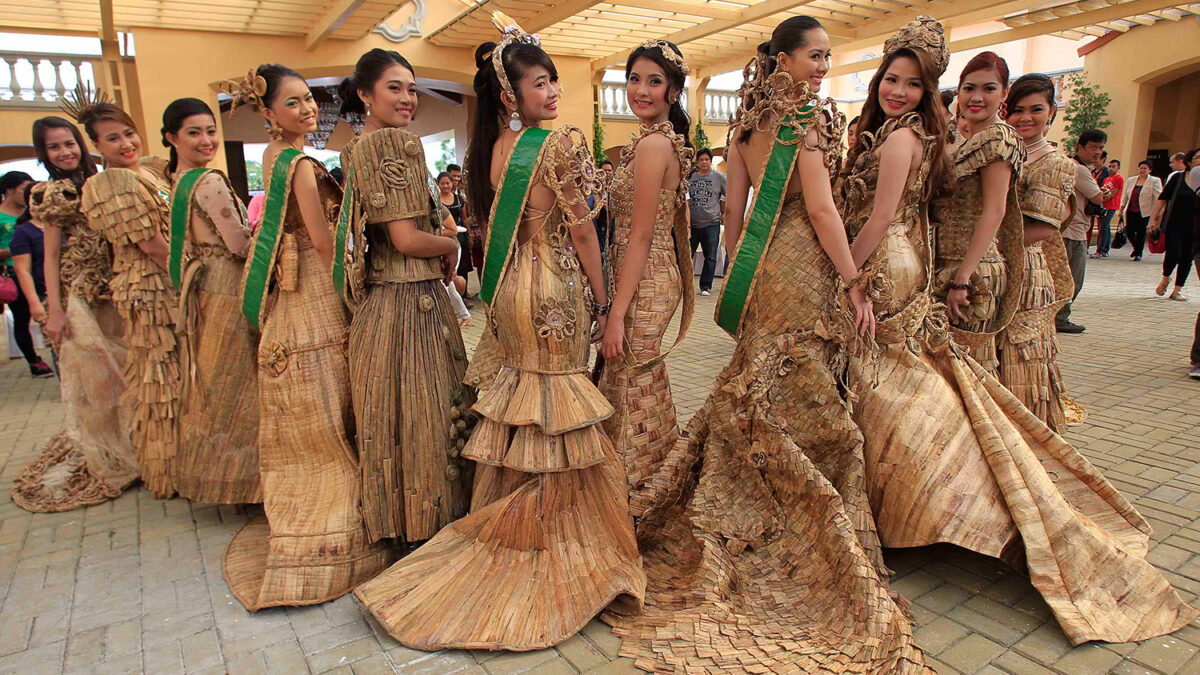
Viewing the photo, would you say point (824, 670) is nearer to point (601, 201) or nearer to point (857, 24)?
point (601, 201)

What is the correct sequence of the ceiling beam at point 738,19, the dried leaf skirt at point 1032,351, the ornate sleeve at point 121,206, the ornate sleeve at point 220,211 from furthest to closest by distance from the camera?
the ceiling beam at point 738,19 → the dried leaf skirt at point 1032,351 → the ornate sleeve at point 121,206 → the ornate sleeve at point 220,211

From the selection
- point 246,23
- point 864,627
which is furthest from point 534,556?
point 246,23

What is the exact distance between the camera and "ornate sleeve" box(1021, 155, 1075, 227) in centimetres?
342

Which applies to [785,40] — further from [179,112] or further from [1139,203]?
[1139,203]

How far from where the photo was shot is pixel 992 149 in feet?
9.57

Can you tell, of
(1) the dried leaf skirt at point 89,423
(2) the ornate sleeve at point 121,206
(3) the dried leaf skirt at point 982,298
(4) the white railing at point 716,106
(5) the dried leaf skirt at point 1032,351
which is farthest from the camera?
(4) the white railing at point 716,106

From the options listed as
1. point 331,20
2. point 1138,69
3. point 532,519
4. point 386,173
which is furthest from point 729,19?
point 532,519

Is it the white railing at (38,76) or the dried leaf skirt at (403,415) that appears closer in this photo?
the dried leaf skirt at (403,415)

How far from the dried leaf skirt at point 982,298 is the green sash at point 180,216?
3.49 m

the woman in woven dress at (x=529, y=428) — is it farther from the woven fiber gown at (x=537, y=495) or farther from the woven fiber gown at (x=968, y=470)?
the woven fiber gown at (x=968, y=470)

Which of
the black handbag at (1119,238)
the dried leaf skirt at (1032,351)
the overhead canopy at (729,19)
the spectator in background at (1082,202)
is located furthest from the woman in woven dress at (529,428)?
the black handbag at (1119,238)

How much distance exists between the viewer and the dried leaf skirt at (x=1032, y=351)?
140 inches

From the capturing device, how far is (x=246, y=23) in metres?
9.82

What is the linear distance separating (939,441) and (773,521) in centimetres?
68
